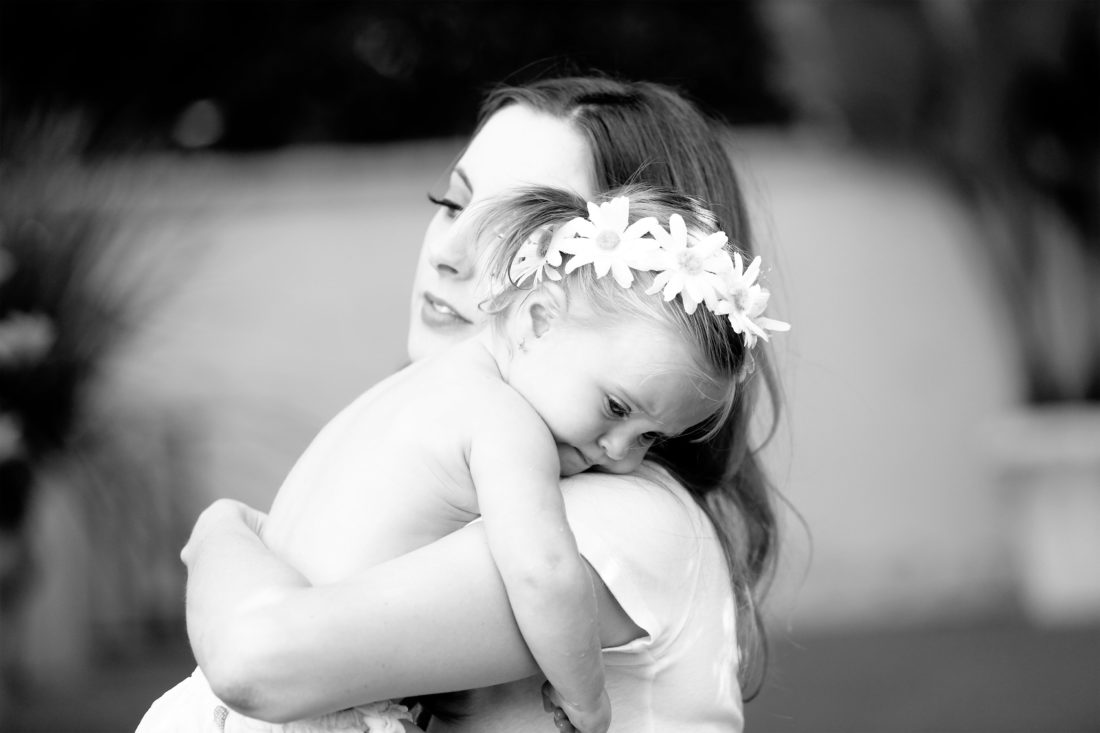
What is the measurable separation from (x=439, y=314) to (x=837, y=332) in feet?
15.0

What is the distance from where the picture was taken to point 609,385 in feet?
5.42

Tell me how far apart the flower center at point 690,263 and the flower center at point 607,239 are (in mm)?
80

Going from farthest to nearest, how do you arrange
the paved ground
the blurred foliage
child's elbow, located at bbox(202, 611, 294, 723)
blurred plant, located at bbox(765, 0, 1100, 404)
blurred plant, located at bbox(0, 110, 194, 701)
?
1. the blurred foliage
2. blurred plant, located at bbox(765, 0, 1100, 404)
3. the paved ground
4. blurred plant, located at bbox(0, 110, 194, 701)
5. child's elbow, located at bbox(202, 611, 294, 723)

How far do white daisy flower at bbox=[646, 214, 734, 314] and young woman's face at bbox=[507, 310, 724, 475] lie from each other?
50 millimetres

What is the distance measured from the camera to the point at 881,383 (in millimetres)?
6359

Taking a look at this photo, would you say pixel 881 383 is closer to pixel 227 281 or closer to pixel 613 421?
pixel 227 281

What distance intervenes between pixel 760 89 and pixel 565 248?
200 inches

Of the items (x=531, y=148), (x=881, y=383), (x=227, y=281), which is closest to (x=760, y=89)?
(x=881, y=383)

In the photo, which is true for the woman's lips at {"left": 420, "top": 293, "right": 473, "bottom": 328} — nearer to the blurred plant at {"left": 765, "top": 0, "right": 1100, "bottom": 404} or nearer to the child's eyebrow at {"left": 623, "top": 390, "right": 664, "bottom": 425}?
the child's eyebrow at {"left": 623, "top": 390, "right": 664, "bottom": 425}

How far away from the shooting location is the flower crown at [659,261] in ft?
5.37

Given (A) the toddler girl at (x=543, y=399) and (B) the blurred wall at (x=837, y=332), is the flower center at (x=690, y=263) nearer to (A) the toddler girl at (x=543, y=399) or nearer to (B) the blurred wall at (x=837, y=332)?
(A) the toddler girl at (x=543, y=399)

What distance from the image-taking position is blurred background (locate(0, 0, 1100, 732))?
229 inches

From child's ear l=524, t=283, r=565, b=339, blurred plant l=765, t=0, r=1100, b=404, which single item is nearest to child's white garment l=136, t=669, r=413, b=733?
child's ear l=524, t=283, r=565, b=339

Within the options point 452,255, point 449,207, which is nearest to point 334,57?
point 449,207
